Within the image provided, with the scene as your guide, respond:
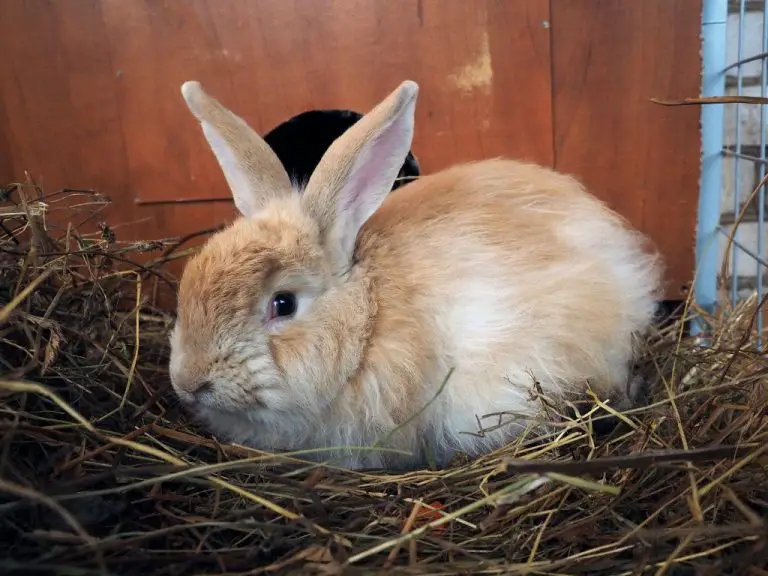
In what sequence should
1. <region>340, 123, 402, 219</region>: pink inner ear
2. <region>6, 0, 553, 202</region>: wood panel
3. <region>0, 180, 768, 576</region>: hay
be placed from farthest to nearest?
<region>6, 0, 553, 202</region>: wood panel → <region>340, 123, 402, 219</region>: pink inner ear → <region>0, 180, 768, 576</region>: hay

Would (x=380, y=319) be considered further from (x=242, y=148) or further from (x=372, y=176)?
(x=242, y=148)

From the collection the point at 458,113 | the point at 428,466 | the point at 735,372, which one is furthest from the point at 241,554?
the point at 458,113

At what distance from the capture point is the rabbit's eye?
1.33m

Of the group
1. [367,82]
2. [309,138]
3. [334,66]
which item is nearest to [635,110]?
[367,82]

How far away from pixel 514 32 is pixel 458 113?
0.31 metres

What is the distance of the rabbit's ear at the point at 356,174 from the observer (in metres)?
1.38

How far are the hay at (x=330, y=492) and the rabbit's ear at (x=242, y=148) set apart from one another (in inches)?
16.2

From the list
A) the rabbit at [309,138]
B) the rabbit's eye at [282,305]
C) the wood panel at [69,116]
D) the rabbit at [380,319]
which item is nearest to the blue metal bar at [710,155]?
the rabbit at [380,319]

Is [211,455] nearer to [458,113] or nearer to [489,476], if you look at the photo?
A: [489,476]

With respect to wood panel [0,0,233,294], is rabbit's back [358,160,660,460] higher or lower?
lower

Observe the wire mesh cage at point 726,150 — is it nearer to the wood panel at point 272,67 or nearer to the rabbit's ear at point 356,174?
the wood panel at point 272,67

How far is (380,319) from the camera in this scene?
54.3 inches

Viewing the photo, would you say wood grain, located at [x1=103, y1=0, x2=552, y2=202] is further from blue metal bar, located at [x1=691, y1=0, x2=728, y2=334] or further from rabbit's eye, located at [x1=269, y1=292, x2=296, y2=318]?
rabbit's eye, located at [x1=269, y1=292, x2=296, y2=318]

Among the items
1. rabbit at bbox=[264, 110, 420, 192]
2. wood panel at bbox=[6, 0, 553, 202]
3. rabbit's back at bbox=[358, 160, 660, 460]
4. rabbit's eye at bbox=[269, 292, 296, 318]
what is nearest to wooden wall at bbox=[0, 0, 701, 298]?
wood panel at bbox=[6, 0, 553, 202]
